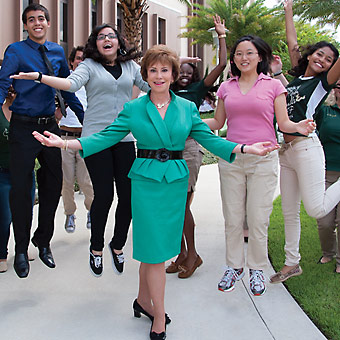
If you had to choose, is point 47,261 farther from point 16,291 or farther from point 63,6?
point 63,6

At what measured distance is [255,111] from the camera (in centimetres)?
376

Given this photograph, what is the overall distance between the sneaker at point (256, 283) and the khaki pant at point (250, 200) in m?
0.06

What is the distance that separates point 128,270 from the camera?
191 inches

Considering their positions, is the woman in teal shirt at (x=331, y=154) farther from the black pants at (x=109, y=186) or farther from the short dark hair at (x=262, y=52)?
the black pants at (x=109, y=186)

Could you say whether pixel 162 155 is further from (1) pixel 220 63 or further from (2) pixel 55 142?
(1) pixel 220 63

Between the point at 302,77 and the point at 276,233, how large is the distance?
2.77m

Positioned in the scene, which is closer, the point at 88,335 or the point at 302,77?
the point at 88,335

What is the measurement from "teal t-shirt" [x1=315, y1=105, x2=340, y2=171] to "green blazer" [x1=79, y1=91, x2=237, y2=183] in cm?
203

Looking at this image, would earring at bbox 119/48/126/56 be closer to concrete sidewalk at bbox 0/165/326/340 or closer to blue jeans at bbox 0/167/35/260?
blue jeans at bbox 0/167/35/260

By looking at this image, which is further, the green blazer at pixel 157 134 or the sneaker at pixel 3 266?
the sneaker at pixel 3 266

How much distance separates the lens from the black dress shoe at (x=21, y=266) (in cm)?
401

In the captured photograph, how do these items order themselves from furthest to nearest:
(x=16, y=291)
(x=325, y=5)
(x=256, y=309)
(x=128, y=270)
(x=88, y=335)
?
(x=325, y=5), (x=128, y=270), (x=16, y=291), (x=256, y=309), (x=88, y=335)

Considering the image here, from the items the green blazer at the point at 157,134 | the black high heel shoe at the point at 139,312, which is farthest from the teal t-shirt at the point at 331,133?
the black high heel shoe at the point at 139,312

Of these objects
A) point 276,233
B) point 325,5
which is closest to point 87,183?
point 276,233
